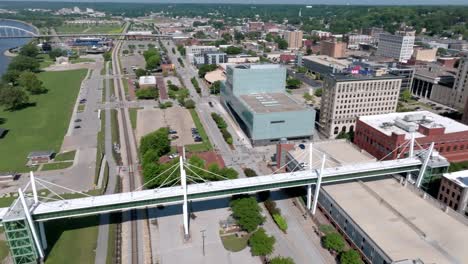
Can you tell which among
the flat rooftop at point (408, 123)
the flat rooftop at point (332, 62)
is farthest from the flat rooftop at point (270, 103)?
the flat rooftop at point (332, 62)

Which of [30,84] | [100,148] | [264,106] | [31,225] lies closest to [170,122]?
[100,148]

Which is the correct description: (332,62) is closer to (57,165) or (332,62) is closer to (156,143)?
(156,143)

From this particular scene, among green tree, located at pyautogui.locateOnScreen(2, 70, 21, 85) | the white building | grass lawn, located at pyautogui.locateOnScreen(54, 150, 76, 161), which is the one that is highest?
green tree, located at pyautogui.locateOnScreen(2, 70, 21, 85)

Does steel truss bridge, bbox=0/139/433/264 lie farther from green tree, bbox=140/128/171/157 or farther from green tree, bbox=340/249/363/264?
green tree, bbox=140/128/171/157

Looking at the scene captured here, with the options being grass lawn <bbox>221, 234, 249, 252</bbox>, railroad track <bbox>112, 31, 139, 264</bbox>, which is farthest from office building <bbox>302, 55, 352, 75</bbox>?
grass lawn <bbox>221, 234, 249, 252</bbox>

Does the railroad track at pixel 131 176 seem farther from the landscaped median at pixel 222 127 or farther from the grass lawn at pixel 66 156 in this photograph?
the landscaped median at pixel 222 127

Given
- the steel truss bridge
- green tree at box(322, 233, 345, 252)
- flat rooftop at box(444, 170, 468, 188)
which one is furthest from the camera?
flat rooftop at box(444, 170, 468, 188)
